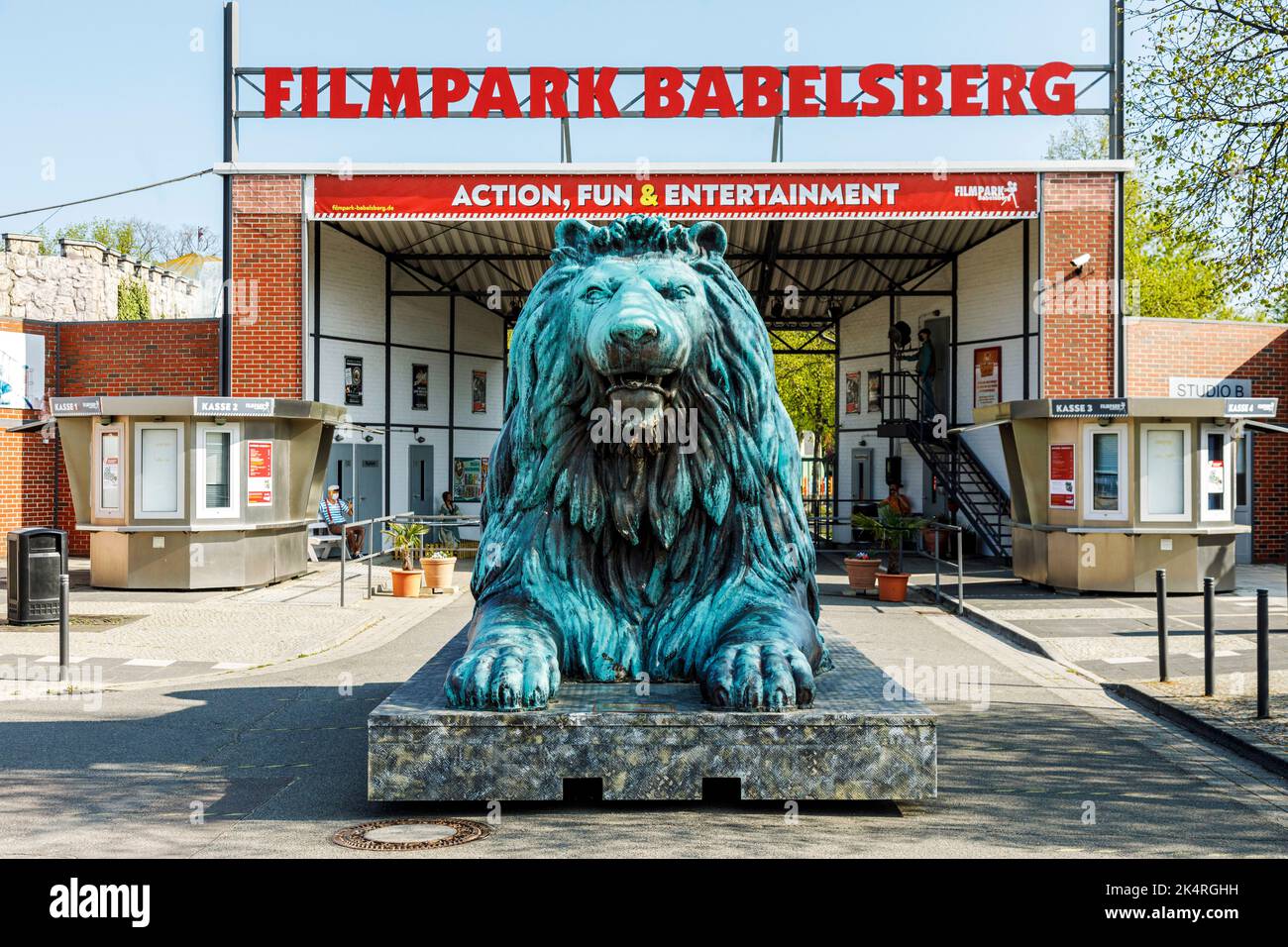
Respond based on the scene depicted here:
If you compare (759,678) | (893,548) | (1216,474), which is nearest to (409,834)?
(759,678)

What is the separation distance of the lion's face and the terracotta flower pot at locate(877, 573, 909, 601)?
423 inches

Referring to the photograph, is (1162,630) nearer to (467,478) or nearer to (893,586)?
(893,586)

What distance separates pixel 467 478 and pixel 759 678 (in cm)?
2301

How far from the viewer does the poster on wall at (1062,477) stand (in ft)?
48.2

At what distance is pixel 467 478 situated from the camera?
27047mm

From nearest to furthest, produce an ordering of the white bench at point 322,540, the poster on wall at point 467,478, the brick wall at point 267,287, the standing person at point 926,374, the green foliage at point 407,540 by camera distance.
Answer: the green foliage at point 407,540 → the brick wall at point 267,287 → the white bench at point 322,540 → the standing person at point 926,374 → the poster on wall at point 467,478

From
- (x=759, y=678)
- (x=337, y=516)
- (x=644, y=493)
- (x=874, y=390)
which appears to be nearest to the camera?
(x=759, y=678)

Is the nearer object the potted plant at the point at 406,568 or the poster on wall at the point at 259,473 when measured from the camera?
the potted plant at the point at 406,568

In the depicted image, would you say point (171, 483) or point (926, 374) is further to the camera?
point (926, 374)

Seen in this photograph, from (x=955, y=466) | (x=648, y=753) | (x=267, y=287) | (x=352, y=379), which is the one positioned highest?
(x=267, y=287)

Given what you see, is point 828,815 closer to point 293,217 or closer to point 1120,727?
point 1120,727

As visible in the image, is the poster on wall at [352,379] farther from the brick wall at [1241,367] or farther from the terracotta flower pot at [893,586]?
the brick wall at [1241,367]

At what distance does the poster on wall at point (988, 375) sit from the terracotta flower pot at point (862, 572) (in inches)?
314

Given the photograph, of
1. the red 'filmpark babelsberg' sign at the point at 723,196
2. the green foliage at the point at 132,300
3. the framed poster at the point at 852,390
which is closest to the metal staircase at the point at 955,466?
the framed poster at the point at 852,390
